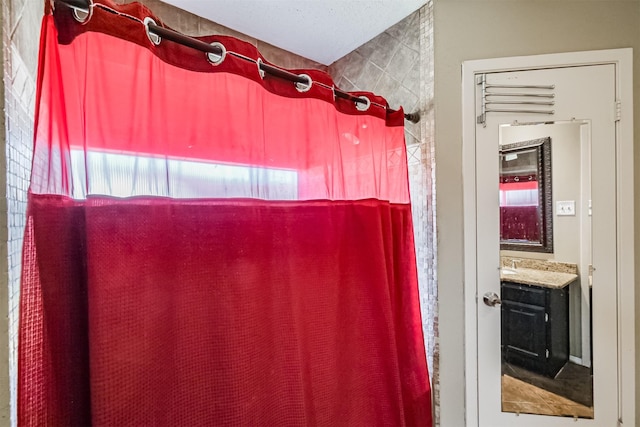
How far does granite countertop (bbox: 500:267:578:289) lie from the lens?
48.9 inches

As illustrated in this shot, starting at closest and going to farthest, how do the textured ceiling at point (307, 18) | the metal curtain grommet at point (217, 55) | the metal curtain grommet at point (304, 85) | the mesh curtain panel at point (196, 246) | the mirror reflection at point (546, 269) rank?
the mesh curtain panel at point (196, 246), the metal curtain grommet at point (217, 55), the metal curtain grommet at point (304, 85), the mirror reflection at point (546, 269), the textured ceiling at point (307, 18)

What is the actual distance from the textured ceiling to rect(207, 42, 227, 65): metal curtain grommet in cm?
64

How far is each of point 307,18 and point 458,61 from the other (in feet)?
2.63

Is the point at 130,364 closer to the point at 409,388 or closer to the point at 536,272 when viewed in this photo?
the point at 409,388

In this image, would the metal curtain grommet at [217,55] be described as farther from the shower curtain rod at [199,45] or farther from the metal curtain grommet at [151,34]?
the metal curtain grommet at [151,34]

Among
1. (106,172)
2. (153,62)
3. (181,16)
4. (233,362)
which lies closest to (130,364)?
(233,362)

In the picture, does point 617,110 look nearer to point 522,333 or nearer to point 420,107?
point 420,107

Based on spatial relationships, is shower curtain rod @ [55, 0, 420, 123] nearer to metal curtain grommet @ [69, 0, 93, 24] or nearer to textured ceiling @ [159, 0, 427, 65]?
metal curtain grommet @ [69, 0, 93, 24]

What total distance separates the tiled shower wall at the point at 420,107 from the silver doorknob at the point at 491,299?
0.22 metres

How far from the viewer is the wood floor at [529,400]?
4.04 ft

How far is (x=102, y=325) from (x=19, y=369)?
158 millimetres

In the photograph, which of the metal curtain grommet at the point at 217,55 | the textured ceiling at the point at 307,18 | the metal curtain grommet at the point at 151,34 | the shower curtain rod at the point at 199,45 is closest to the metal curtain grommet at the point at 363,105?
the shower curtain rod at the point at 199,45

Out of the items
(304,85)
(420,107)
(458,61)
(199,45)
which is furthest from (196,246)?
(458,61)

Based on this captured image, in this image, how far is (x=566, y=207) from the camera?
48.1 inches
